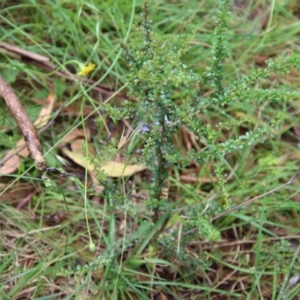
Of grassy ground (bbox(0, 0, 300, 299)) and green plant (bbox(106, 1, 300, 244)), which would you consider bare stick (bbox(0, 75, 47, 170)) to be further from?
green plant (bbox(106, 1, 300, 244))

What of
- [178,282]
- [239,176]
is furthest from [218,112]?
[178,282]

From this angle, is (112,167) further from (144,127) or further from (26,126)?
(144,127)

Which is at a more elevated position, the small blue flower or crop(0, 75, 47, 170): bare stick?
the small blue flower

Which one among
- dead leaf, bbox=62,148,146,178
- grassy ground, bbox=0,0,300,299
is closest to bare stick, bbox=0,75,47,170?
grassy ground, bbox=0,0,300,299

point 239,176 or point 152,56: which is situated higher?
point 152,56

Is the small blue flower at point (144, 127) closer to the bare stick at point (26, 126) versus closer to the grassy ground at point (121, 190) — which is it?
the grassy ground at point (121, 190)

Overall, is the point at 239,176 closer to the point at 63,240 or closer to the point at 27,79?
the point at 63,240
